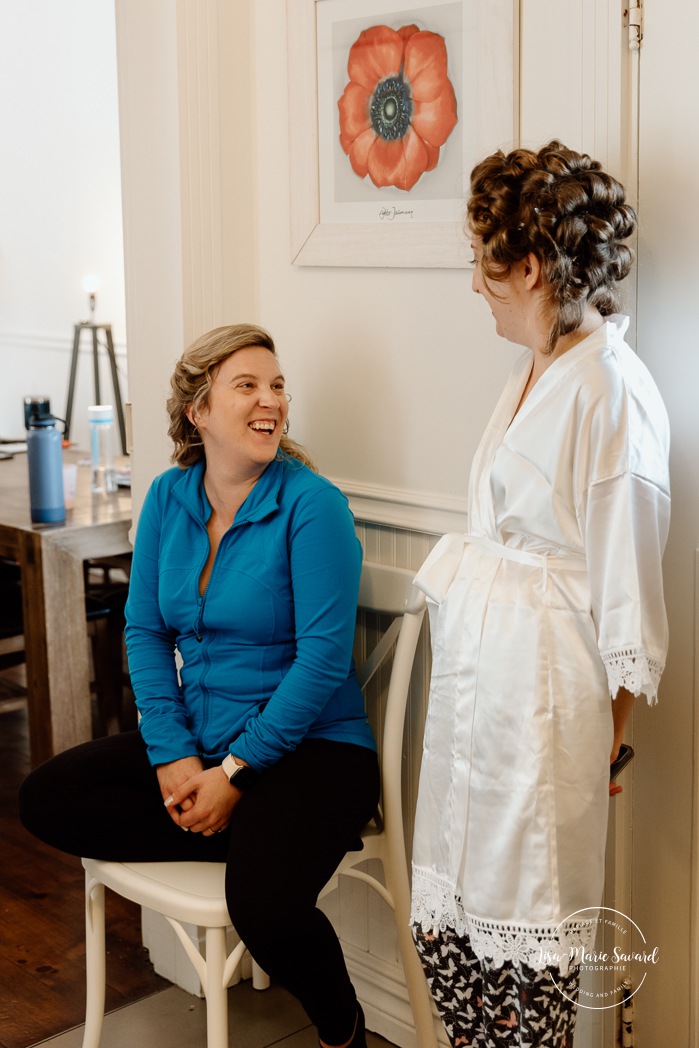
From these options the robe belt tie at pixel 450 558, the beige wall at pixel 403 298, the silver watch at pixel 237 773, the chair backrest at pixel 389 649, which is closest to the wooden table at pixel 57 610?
the beige wall at pixel 403 298

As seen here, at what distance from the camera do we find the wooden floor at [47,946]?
7.15 feet

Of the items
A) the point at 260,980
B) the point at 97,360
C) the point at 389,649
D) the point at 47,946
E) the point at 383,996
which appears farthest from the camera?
the point at 97,360

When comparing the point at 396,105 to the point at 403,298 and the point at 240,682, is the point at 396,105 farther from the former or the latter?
the point at 240,682

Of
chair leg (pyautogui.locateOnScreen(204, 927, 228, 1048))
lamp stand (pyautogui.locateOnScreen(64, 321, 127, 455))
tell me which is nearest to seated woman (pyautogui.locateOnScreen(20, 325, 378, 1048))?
chair leg (pyautogui.locateOnScreen(204, 927, 228, 1048))

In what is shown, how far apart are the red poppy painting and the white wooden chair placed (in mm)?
690

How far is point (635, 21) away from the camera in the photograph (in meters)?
1.54

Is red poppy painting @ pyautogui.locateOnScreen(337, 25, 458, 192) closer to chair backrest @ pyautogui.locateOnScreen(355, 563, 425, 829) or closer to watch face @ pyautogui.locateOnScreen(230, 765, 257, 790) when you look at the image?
chair backrest @ pyautogui.locateOnScreen(355, 563, 425, 829)

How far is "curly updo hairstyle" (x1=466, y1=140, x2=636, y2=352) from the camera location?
4.51 feet

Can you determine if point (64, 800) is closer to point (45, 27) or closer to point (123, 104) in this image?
point (123, 104)

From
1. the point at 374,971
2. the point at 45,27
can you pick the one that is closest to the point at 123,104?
the point at 374,971

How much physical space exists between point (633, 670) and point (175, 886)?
82 cm

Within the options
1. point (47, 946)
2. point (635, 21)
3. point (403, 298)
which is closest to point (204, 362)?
point (403, 298)

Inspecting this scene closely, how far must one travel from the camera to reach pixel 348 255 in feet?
6.46

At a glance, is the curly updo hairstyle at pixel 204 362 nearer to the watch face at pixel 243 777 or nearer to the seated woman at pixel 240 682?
the seated woman at pixel 240 682
